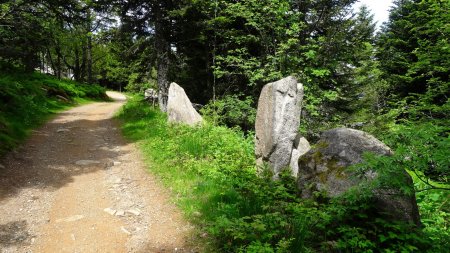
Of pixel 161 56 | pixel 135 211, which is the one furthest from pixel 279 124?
pixel 161 56

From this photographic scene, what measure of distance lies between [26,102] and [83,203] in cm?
985

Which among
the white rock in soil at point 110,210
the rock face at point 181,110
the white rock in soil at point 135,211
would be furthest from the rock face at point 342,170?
the rock face at point 181,110

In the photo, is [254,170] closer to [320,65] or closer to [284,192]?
[284,192]

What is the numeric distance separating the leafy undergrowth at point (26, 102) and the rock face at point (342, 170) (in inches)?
302

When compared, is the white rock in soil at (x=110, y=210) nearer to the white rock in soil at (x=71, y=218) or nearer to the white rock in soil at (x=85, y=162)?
the white rock in soil at (x=71, y=218)

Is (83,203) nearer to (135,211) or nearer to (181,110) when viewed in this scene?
(135,211)

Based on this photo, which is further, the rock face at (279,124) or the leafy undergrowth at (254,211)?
the rock face at (279,124)

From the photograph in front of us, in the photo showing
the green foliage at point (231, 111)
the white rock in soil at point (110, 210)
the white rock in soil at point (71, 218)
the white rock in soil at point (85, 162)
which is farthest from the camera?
the green foliage at point (231, 111)

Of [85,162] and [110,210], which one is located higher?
[85,162]

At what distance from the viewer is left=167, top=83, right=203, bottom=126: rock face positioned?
1124cm

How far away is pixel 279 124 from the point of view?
758 cm

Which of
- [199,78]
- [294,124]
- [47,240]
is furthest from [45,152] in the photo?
[199,78]

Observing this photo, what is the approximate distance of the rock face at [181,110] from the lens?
11.2 meters

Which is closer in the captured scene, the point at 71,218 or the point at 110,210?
the point at 71,218
